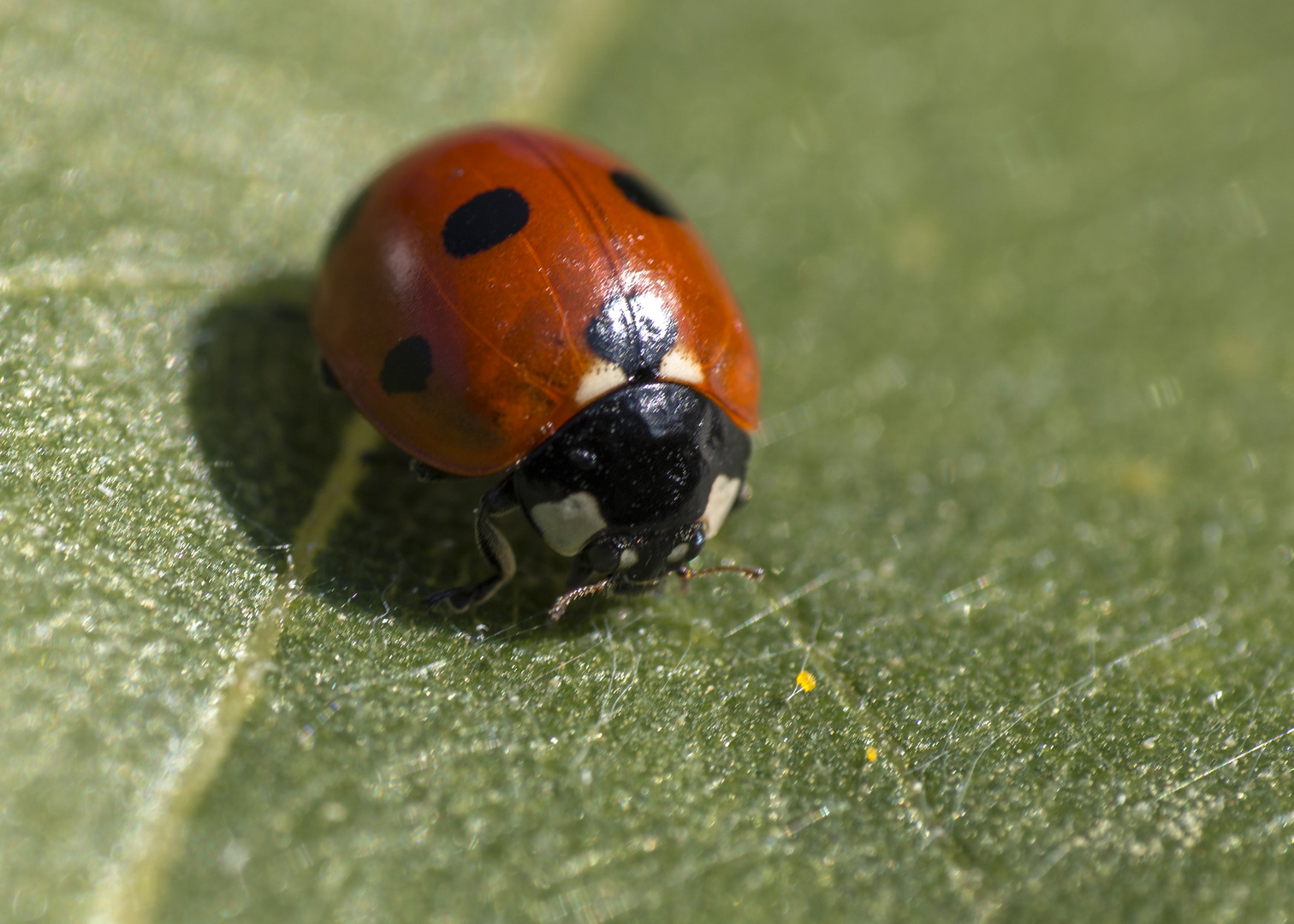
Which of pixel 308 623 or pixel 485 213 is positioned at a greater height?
pixel 485 213

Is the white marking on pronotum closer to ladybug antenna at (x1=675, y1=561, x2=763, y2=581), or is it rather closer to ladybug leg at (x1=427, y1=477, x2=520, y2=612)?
ladybug leg at (x1=427, y1=477, x2=520, y2=612)

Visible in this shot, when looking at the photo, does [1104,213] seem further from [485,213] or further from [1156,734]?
[485,213]

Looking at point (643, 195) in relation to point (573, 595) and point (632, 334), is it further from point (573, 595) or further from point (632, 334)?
point (573, 595)

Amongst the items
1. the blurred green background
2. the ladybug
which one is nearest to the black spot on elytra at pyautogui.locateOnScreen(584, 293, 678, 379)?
the ladybug

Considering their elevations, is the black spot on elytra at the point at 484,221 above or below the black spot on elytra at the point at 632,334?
above

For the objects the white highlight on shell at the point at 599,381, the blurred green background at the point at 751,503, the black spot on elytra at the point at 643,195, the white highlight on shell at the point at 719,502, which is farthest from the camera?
the black spot on elytra at the point at 643,195

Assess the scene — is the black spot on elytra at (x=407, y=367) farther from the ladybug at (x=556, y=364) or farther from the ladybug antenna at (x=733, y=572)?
the ladybug antenna at (x=733, y=572)

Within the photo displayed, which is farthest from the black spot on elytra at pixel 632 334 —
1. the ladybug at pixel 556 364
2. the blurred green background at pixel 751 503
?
the blurred green background at pixel 751 503

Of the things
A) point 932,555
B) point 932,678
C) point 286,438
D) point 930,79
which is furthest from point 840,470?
point 930,79

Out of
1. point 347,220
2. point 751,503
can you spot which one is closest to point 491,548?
point 751,503
